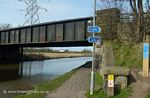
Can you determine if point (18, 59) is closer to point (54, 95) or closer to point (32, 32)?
point (32, 32)

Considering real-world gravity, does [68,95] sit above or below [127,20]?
below

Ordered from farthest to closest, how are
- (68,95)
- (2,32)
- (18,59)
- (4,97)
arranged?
(18,59), (2,32), (4,97), (68,95)

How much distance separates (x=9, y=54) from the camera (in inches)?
2923

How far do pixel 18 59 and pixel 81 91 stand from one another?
2496 inches

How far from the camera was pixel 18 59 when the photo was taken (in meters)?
78.4

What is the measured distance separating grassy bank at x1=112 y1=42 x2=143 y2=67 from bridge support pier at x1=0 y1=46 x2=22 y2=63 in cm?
5046

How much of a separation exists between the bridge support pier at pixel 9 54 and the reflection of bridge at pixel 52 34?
14692 millimetres

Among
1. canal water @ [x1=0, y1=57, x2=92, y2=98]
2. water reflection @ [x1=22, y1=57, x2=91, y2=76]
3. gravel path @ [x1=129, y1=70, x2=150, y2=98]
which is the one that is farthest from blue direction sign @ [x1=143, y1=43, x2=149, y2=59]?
water reflection @ [x1=22, y1=57, x2=91, y2=76]

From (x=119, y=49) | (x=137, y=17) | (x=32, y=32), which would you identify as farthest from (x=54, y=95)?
(x=32, y=32)

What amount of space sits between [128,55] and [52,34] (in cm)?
2407

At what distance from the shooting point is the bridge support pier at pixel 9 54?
2829 inches

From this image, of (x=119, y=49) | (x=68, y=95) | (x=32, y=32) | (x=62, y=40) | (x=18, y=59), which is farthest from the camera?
(x=18, y=59)

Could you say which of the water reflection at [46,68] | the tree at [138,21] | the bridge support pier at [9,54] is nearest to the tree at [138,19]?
the tree at [138,21]

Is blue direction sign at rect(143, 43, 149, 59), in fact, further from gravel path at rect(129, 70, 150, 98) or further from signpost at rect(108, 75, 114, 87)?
signpost at rect(108, 75, 114, 87)
